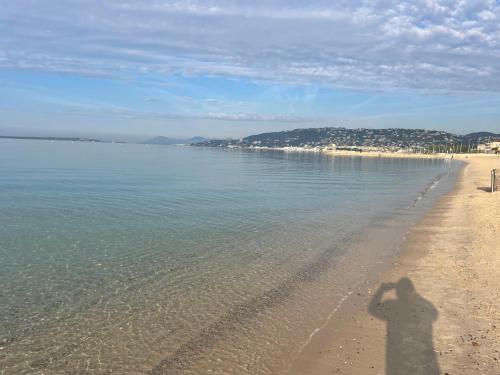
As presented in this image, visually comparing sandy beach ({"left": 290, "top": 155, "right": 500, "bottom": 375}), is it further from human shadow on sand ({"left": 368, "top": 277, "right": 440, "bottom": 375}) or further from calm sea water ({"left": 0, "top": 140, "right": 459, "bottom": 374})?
calm sea water ({"left": 0, "top": 140, "right": 459, "bottom": 374})

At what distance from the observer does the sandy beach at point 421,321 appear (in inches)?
319

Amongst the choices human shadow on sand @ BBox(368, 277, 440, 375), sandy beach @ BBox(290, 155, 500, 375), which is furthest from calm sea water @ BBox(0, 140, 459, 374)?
human shadow on sand @ BBox(368, 277, 440, 375)

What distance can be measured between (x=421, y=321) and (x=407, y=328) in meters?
0.62

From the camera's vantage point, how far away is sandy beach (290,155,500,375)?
8.11 metres

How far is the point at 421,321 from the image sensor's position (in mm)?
10070

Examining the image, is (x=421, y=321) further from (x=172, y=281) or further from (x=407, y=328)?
(x=172, y=281)

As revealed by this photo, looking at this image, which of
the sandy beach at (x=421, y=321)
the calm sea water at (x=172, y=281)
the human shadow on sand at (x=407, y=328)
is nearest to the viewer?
the human shadow on sand at (x=407, y=328)

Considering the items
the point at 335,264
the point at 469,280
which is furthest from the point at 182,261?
the point at 469,280

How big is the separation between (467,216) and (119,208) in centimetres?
2196

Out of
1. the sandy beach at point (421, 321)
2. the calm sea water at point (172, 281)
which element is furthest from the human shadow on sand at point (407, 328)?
the calm sea water at point (172, 281)

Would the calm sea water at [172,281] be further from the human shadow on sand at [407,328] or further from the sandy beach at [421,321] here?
the human shadow on sand at [407,328]

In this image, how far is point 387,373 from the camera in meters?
7.77

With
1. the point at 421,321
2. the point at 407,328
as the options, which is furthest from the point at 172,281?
the point at 421,321

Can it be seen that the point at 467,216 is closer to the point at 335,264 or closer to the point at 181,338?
the point at 335,264
